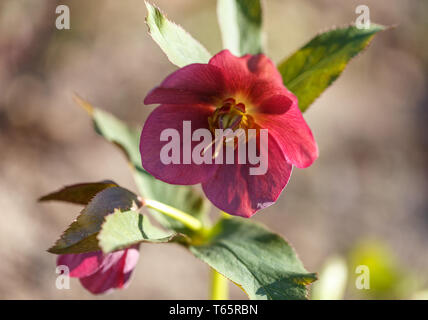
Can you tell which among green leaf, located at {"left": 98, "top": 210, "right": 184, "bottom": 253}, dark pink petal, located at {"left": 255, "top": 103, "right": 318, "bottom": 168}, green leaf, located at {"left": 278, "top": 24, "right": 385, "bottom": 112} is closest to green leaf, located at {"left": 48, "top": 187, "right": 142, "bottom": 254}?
green leaf, located at {"left": 98, "top": 210, "right": 184, "bottom": 253}

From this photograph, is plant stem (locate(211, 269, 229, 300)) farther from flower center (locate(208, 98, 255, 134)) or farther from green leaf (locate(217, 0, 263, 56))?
green leaf (locate(217, 0, 263, 56))

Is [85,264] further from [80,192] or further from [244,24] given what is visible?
[244,24]

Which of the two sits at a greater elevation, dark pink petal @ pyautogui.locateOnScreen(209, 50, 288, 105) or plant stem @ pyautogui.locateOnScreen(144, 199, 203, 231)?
dark pink petal @ pyautogui.locateOnScreen(209, 50, 288, 105)

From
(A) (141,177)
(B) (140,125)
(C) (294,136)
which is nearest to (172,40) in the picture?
(C) (294,136)

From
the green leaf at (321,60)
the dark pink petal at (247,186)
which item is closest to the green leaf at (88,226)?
the dark pink petal at (247,186)
